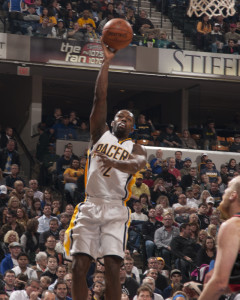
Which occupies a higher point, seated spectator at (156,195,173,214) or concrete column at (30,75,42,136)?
concrete column at (30,75,42,136)

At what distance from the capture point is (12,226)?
12.1 meters

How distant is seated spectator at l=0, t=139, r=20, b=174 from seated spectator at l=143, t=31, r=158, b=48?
230 inches

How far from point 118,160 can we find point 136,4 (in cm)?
1681

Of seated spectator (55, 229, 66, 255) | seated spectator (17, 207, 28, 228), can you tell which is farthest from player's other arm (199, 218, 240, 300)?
seated spectator (17, 207, 28, 228)

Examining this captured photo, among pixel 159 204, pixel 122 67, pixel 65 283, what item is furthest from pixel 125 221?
pixel 122 67

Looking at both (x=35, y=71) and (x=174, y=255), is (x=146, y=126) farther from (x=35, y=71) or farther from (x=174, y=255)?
(x=174, y=255)

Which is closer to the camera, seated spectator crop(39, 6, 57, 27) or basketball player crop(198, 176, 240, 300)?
basketball player crop(198, 176, 240, 300)

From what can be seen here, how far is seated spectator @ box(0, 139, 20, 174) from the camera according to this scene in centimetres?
1589

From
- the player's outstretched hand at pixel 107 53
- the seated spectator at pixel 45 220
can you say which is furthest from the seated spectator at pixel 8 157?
the player's outstretched hand at pixel 107 53

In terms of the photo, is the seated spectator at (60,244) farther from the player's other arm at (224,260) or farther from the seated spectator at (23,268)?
the player's other arm at (224,260)

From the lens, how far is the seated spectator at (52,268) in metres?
10.7

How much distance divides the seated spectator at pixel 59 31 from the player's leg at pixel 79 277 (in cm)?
1351

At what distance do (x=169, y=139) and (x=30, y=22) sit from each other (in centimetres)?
502

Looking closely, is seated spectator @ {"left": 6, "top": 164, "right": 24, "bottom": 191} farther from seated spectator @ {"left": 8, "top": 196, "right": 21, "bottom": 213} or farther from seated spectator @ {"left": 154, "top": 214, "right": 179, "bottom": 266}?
seated spectator @ {"left": 154, "top": 214, "right": 179, "bottom": 266}
